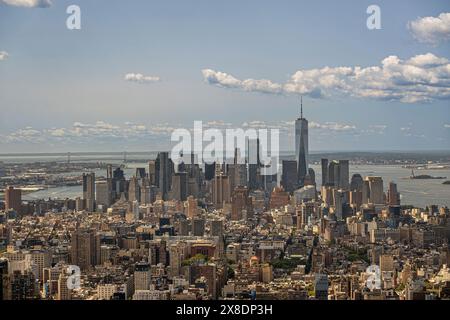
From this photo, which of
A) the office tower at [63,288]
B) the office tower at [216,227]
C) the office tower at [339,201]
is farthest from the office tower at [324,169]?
the office tower at [63,288]

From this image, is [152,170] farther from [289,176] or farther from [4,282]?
[4,282]

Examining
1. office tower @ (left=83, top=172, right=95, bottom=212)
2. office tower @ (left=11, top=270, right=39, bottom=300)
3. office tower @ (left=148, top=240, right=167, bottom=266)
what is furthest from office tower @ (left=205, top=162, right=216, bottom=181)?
office tower @ (left=11, top=270, right=39, bottom=300)

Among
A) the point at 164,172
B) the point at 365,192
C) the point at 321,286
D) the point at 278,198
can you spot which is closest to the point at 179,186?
the point at 164,172

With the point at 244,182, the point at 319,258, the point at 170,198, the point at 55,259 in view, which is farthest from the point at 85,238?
the point at 319,258

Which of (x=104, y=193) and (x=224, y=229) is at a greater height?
(x=104, y=193)

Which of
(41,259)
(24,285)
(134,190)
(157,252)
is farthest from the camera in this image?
(134,190)

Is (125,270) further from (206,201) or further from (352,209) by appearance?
(352,209)

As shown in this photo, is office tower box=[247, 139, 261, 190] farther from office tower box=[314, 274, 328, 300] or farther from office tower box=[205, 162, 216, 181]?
office tower box=[314, 274, 328, 300]
